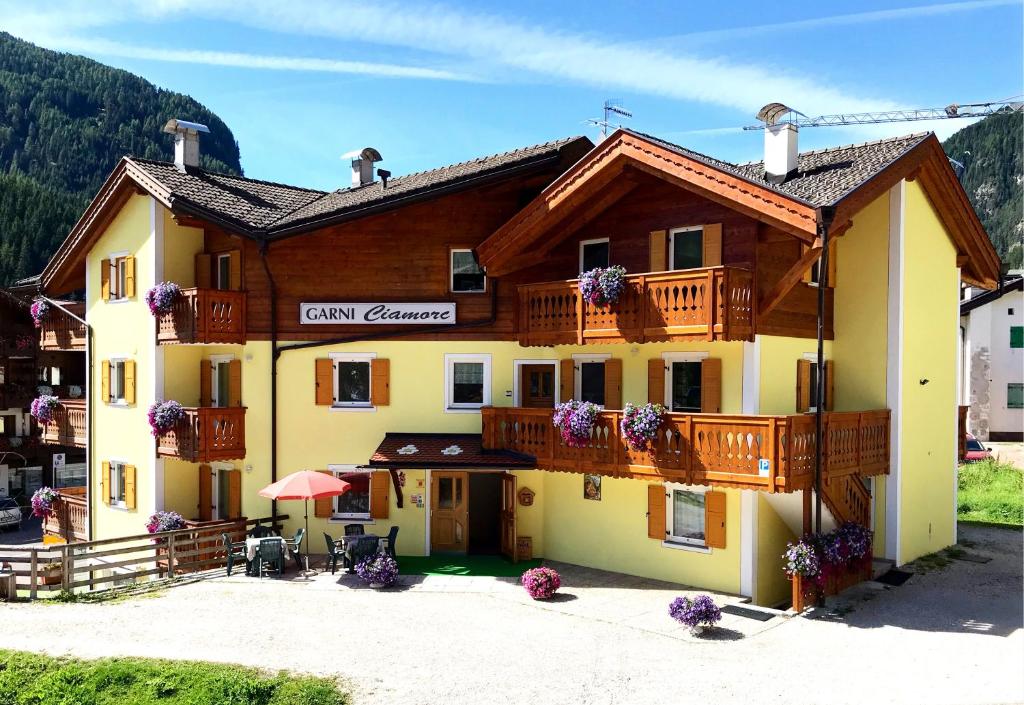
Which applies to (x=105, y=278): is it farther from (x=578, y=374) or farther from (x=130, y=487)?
(x=578, y=374)

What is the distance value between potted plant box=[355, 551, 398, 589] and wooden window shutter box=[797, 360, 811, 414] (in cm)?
904

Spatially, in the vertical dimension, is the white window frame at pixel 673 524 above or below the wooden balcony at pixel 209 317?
below

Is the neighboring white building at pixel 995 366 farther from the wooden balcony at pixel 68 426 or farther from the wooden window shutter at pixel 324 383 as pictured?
the wooden balcony at pixel 68 426

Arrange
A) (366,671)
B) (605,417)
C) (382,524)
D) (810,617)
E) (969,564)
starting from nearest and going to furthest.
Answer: (366,671)
(810,617)
(605,417)
(969,564)
(382,524)

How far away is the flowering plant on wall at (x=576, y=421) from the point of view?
17281mm

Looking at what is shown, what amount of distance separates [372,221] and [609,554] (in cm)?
949

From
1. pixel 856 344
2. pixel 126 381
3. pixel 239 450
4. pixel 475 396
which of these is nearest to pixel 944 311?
pixel 856 344

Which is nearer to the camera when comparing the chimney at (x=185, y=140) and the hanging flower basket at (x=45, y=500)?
the chimney at (x=185, y=140)

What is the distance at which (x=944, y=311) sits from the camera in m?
20.9

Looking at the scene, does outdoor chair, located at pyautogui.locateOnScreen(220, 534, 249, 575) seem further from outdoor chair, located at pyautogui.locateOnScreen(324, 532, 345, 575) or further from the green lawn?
the green lawn

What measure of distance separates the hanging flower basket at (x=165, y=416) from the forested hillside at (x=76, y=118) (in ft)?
312

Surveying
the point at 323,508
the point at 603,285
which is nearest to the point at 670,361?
the point at 603,285

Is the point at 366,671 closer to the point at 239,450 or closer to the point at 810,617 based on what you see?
the point at 810,617

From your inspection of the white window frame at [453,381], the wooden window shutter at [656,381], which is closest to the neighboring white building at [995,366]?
the wooden window shutter at [656,381]
